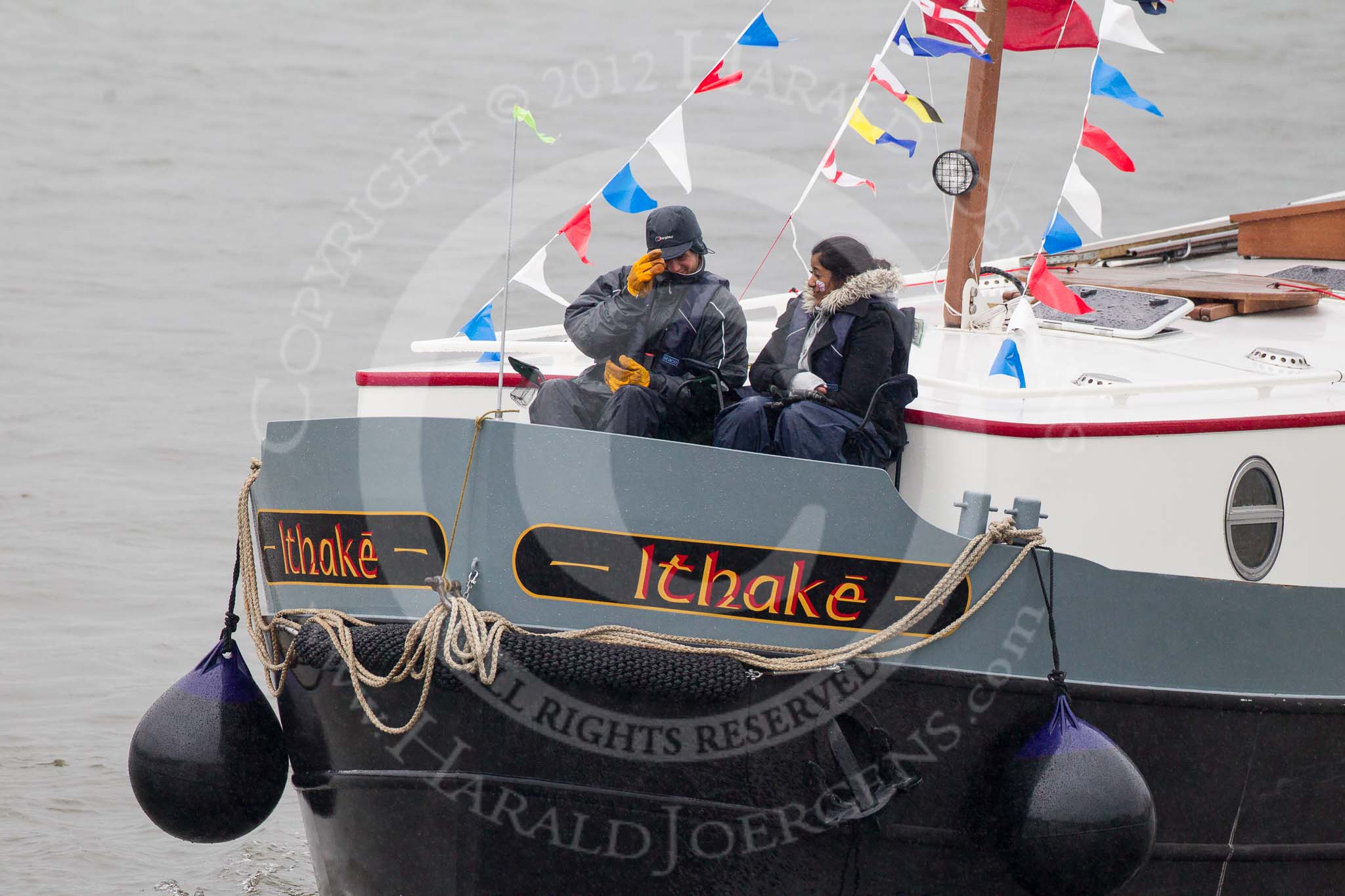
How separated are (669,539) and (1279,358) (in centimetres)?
275

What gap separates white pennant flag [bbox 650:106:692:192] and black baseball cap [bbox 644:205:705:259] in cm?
116

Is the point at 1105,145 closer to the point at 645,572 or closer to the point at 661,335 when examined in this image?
the point at 661,335

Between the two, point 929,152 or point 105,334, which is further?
point 929,152

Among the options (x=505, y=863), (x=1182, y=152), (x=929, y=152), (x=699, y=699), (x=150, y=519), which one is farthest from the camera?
(x=1182, y=152)

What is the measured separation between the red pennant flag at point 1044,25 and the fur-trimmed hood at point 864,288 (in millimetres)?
2709

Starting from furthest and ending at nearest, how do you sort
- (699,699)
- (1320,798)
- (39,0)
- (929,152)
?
(39,0)
(929,152)
(1320,798)
(699,699)

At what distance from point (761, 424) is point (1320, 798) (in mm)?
2400

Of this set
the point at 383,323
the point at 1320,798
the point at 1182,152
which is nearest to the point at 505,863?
the point at 1320,798

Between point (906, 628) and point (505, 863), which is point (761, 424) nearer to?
point (906, 628)

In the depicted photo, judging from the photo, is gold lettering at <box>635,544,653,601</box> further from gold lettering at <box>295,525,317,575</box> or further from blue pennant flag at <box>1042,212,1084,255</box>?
blue pennant flag at <box>1042,212,1084,255</box>

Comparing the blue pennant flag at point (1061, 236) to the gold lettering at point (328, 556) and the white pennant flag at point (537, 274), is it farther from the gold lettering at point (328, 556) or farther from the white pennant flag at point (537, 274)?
the gold lettering at point (328, 556)

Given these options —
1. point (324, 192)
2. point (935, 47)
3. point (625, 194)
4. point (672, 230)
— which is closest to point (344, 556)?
point (672, 230)

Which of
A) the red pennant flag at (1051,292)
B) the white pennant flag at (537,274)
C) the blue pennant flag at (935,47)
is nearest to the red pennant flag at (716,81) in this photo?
the blue pennant flag at (935,47)

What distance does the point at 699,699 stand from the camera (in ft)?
15.0
